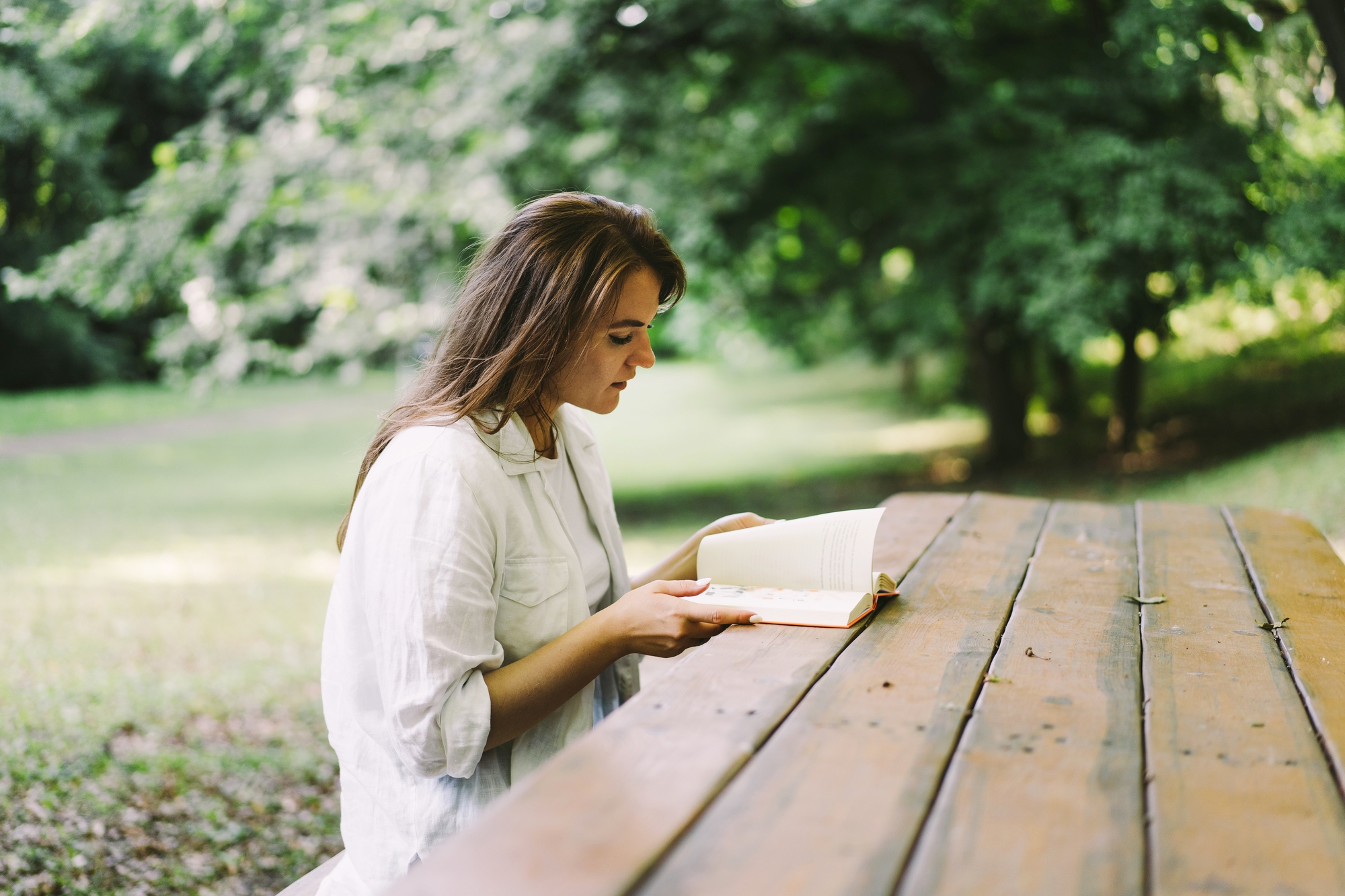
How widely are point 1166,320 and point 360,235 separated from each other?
636 cm

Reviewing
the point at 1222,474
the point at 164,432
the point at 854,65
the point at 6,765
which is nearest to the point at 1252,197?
the point at 1222,474

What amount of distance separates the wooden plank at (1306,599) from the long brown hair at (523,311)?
126 centimetres

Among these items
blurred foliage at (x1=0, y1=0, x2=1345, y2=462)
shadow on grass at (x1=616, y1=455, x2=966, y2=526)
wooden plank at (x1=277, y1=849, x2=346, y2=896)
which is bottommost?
shadow on grass at (x1=616, y1=455, x2=966, y2=526)

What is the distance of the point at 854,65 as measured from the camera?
9.36 metres

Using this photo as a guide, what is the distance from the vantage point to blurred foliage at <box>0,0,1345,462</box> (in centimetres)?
674

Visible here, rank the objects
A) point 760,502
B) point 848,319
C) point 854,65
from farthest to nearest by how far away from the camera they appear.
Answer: point 848,319 → point 760,502 → point 854,65

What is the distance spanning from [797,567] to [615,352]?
527 mm

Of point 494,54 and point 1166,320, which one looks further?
point 1166,320

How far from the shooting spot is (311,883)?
195cm

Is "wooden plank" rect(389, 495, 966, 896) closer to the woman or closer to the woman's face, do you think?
the woman

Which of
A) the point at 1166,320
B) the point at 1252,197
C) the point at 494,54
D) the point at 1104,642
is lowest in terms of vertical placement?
the point at 1104,642

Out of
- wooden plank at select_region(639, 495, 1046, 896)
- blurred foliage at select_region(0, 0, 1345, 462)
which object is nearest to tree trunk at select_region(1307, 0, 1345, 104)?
blurred foliage at select_region(0, 0, 1345, 462)

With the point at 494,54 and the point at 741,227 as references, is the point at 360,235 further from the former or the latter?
the point at 741,227

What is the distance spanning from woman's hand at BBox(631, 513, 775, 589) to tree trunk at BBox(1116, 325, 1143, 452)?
990 cm
